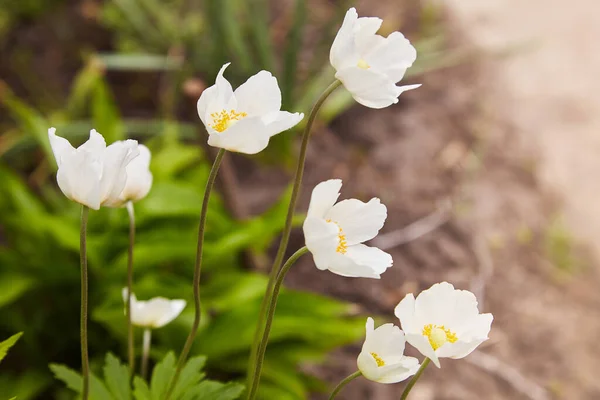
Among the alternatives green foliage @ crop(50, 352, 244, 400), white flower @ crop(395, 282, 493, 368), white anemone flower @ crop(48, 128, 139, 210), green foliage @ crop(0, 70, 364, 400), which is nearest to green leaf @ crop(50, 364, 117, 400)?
green foliage @ crop(50, 352, 244, 400)

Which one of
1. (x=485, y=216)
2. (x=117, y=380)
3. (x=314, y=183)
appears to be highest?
(x=117, y=380)

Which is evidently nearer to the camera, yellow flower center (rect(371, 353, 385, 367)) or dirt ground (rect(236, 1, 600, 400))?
yellow flower center (rect(371, 353, 385, 367))

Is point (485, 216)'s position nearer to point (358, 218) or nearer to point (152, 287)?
point (152, 287)

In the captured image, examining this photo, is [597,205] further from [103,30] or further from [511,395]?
[103,30]

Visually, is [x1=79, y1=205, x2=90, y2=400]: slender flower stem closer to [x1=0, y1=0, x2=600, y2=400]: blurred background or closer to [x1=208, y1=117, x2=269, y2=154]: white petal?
[x1=208, y1=117, x2=269, y2=154]: white petal

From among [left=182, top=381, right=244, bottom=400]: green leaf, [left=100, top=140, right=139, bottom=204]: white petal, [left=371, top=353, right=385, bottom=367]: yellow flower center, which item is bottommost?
[left=182, top=381, right=244, bottom=400]: green leaf

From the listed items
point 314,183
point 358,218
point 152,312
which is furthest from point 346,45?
point 314,183

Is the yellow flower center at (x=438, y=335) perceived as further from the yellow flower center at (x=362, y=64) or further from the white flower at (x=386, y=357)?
the yellow flower center at (x=362, y=64)

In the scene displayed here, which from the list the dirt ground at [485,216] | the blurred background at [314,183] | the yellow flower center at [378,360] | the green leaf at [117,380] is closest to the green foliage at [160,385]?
the green leaf at [117,380]
